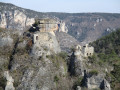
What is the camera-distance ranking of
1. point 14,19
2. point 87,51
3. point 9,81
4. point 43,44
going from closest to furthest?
point 9,81
point 43,44
point 87,51
point 14,19

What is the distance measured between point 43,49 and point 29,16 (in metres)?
126

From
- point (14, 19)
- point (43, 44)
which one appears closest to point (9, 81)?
point (43, 44)

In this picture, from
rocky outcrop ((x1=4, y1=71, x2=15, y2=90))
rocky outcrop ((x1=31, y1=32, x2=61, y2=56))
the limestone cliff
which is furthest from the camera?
the limestone cliff

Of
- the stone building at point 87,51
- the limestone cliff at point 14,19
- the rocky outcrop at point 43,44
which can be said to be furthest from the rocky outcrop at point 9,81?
the limestone cliff at point 14,19

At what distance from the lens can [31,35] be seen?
36.2m

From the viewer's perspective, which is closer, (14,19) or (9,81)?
(9,81)

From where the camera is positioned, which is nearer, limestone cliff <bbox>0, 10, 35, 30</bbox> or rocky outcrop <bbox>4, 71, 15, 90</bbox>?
rocky outcrop <bbox>4, 71, 15, 90</bbox>

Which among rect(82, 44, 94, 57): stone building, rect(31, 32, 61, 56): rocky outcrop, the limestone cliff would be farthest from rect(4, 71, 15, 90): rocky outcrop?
the limestone cliff

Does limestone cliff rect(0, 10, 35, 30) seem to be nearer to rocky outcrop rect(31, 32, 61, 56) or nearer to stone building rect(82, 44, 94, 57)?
stone building rect(82, 44, 94, 57)

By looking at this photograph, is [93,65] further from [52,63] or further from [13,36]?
[13,36]

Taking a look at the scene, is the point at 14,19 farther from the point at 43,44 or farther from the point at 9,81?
the point at 9,81

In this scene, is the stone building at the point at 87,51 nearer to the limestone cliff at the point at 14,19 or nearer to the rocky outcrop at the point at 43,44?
the rocky outcrop at the point at 43,44

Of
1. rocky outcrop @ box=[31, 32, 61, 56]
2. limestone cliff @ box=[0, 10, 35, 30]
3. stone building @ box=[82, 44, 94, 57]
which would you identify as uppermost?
rocky outcrop @ box=[31, 32, 61, 56]

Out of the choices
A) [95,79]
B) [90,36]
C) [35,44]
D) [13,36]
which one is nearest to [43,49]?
[35,44]
